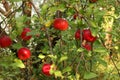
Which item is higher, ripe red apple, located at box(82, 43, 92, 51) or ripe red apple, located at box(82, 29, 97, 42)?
ripe red apple, located at box(82, 29, 97, 42)

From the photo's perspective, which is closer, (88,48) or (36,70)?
(88,48)

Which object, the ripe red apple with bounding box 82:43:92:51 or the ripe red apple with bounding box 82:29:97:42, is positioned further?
the ripe red apple with bounding box 82:43:92:51

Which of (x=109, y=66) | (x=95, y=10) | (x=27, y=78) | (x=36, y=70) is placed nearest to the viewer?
(x=95, y=10)

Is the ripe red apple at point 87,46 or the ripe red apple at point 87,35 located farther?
the ripe red apple at point 87,46

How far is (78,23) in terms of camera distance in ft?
5.97

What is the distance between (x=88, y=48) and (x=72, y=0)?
31cm

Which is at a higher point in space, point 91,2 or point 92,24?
point 91,2

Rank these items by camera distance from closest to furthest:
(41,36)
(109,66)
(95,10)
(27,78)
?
1. (95,10)
2. (27,78)
3. (41,36)
4. (109,66)

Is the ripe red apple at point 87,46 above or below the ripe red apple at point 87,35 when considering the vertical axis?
below

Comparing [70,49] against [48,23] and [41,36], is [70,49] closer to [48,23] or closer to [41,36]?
[41,36]

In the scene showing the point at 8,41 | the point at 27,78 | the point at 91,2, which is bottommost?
the point at 27,78

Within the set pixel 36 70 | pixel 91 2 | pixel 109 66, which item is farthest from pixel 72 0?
pixel 109 66

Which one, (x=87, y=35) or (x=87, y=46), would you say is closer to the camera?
(x=87, y=35)

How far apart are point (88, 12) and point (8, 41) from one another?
1.56ft
